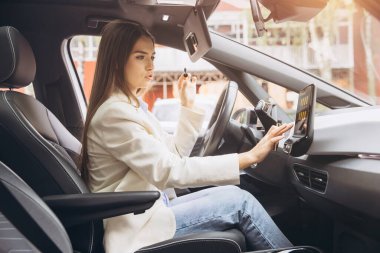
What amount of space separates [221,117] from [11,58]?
31.5 inches

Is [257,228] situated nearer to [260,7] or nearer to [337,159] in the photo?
[337,159]

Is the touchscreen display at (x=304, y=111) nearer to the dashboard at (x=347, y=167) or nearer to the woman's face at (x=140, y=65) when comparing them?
the dashboard at (x=347, y=167)

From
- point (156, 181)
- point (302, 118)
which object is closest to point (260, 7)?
point (302, 118)

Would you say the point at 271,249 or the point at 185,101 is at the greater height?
the point at 185,101

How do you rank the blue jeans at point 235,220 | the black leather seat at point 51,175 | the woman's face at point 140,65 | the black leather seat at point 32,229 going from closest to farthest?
1. the black leather seat at point 32,229
2. the black leather seat at point 51,175
3. the blue jeans at point 235,220
4. the woman's face at point 140,65

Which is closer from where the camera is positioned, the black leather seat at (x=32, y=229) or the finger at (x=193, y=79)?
the black leather seat at (x=32, y=229)

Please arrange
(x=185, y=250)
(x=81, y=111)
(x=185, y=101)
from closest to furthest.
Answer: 1. (x=185, y=250)
2. (x=185, y=101)
3. (x=81, y=111)

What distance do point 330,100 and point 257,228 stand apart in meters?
0.77

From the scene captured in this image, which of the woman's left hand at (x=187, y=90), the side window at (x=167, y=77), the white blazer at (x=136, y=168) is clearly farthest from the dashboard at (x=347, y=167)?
the side window at (x=167, y=77)

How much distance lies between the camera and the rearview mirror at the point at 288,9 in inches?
56.8

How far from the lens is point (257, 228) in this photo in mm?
1599

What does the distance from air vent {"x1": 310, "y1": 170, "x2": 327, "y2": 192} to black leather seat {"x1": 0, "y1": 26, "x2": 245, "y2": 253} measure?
297mm

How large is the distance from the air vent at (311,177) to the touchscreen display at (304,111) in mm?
150

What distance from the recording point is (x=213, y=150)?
6.77 ft
